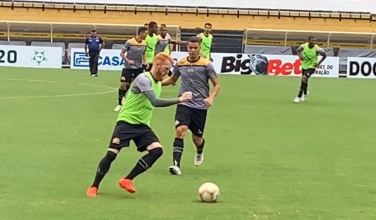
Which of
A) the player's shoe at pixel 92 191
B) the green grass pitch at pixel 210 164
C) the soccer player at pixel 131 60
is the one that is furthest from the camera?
the soccer player at pixel 131 60

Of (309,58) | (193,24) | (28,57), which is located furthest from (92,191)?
(193,24)

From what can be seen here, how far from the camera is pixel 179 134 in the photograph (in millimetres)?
11648

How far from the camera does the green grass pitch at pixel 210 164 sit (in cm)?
889

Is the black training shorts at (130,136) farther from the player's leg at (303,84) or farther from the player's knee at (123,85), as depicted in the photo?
the player's leg at (303,84)

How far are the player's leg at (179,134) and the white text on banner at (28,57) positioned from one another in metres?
31.5

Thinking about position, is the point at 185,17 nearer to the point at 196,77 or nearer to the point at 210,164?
the point at 210,164

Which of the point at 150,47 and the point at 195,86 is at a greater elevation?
the point at 150,47

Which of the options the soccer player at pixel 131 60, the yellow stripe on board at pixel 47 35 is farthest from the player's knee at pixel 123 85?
the yellow stripe on board at pixel 47 35

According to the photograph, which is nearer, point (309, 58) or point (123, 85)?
point (123, 85)

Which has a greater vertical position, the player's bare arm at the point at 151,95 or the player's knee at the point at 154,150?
the player's bare arm at the point at 151,95

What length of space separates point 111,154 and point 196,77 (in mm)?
2713

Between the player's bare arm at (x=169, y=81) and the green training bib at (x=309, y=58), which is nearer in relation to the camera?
Answer: the player's bare arm at (x=169, y=81)

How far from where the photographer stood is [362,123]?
19.2 m

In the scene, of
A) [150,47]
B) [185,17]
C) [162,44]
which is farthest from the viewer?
[185,17]
